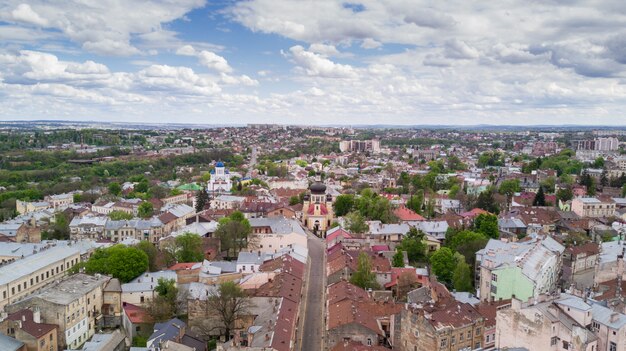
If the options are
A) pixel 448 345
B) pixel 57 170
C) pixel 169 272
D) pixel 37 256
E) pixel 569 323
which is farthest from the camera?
pixel 57 170

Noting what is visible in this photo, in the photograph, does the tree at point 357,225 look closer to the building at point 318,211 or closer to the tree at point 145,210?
the building at point 318,211

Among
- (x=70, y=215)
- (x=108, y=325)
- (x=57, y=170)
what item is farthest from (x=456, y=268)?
(x=57, y=170)

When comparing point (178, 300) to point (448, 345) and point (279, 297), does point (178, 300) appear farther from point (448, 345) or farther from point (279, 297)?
point (448, 345)

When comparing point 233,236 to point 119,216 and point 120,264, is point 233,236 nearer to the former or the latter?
point 120,264

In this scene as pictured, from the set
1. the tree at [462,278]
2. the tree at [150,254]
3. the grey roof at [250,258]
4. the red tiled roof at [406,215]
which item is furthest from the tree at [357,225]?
the tree at [150,254]

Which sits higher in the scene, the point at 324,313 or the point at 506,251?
the point at 506,251

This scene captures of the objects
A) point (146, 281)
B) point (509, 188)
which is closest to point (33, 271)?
point (146, 281)
